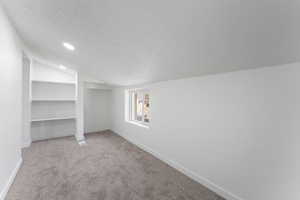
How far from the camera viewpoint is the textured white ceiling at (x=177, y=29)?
86 cm

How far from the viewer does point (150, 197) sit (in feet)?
5.47

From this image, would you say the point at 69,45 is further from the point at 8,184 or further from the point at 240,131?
the point at 240,131

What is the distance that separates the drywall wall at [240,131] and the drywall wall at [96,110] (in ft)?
11.2

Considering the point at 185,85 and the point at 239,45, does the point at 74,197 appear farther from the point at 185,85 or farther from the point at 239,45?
the point at 239,45

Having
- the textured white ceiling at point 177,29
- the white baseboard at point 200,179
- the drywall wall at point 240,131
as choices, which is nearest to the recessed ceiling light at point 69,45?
the textured white ceiling at point 177,29

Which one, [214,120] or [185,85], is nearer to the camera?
[214,120]

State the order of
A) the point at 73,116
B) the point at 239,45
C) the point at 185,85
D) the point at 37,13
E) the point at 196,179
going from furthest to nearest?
1. the point at 73,116
2. the point at 185,85
3. the point at 196,179
4. the point at 37,13
5. the point at 239,45

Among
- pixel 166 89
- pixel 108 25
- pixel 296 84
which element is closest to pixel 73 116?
pixel 166 89

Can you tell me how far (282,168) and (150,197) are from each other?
1530 mm

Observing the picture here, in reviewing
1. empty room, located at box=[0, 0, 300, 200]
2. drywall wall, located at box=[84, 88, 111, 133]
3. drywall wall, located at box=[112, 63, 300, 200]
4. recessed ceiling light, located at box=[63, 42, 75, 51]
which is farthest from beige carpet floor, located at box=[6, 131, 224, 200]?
recessed ceiling light, located at box=[63, 42, 75, 51]

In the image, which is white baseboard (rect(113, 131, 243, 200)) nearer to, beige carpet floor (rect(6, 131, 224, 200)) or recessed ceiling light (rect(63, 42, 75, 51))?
beige carpet floor (rect(6, 131, 224, 200))

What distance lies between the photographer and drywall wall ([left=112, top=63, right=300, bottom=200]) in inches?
47.5

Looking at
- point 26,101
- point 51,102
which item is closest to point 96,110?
point 51,102

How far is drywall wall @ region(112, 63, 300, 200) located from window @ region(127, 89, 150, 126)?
111 cm
